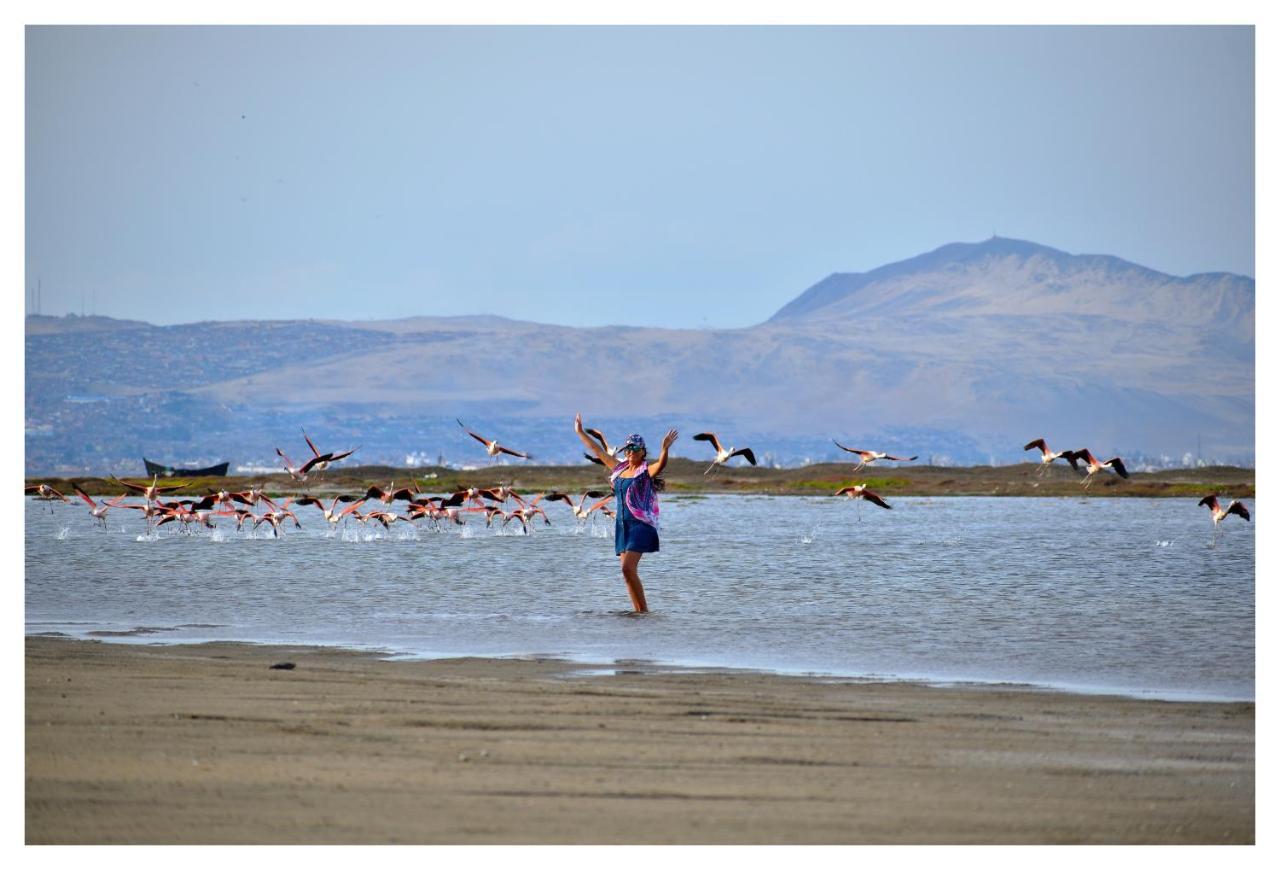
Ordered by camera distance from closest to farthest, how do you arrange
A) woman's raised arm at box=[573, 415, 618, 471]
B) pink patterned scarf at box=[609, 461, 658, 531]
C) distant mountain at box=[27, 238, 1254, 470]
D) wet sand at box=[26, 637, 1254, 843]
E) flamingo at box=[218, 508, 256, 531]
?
wet sand at box=[26, 637, 1254, 843]
pink patterned scarf at box=[609, 461, 658, 531]
woman's raised arm at box=[573, 415, 618, 471]
flamingo at box=[218, 508, 256, 531]
distant mountain at box=[27, 238, 1254, 470]

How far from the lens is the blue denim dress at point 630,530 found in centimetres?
1531

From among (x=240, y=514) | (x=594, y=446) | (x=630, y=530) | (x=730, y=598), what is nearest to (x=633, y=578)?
(x=630, y=530)

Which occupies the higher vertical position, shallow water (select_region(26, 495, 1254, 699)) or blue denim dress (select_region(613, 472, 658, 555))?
blue denim dress (select_region(613, 472, 658, 555))

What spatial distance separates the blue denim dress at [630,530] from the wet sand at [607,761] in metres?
4.21

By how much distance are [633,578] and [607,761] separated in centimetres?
768

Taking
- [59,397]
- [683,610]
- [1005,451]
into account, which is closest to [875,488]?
[683,610]

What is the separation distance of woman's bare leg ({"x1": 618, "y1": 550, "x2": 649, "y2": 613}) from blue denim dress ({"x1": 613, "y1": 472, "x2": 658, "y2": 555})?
9 centimetres

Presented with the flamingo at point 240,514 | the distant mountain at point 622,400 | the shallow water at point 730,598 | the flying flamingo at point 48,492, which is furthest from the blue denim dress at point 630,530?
the distant mountain at point 622,400

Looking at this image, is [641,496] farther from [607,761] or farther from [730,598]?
[607,761]

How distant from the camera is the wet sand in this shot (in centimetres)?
691

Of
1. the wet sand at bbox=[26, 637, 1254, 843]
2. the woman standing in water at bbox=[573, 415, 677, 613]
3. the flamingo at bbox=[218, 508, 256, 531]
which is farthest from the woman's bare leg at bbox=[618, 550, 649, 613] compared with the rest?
the flamingo at bbox=[218, 508, 256, 531]

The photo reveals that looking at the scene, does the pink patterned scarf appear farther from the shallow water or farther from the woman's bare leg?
the shallow water

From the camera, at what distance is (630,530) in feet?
50.3

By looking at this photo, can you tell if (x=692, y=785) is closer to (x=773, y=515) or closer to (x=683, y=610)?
(x=683, y=610)
